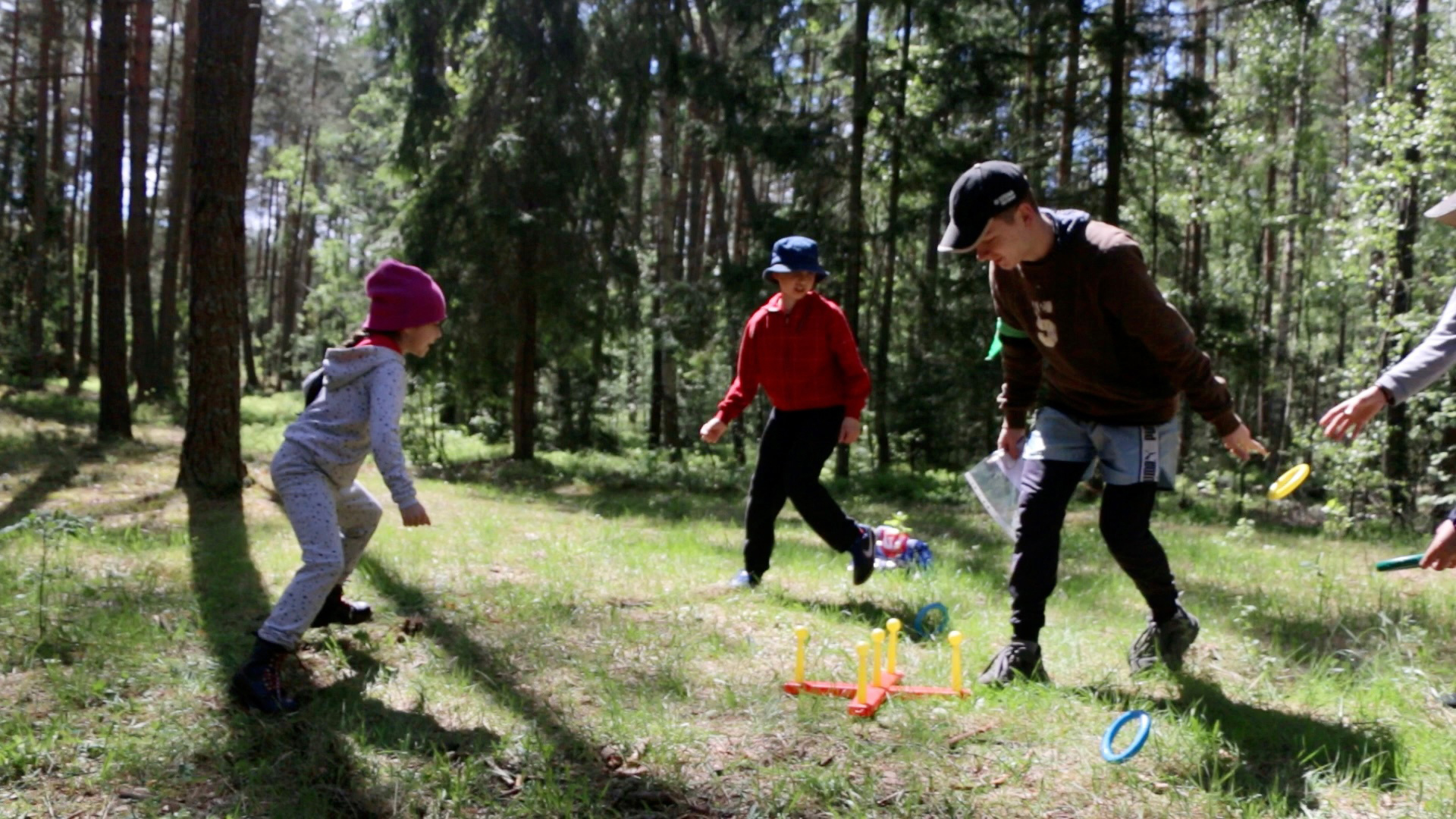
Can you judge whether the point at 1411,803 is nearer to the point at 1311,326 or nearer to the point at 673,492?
the point at 673,492

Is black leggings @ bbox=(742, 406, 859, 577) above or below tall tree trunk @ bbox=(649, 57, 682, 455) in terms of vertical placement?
below

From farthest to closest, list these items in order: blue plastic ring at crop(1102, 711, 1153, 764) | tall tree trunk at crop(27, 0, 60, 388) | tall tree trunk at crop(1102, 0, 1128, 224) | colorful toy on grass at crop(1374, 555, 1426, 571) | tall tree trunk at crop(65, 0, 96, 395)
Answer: tall tree trunk at crop(65, 0, 96, 395) < tall tree trunk at crop(27, 0, 60, 388) < tall tree trunk at crop(1102, 0, 1128, 224) < colorful toy on grass at crop(1374, 555, 1426, 571) < blue plastic ring at crop(1102, 711, 1153, 764)

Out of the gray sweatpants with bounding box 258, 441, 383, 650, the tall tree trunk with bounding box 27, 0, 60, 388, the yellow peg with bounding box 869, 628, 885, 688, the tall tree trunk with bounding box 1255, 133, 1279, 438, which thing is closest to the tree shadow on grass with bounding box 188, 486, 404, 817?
the gray sweatpants with bounding box 258, 441, 383, 650

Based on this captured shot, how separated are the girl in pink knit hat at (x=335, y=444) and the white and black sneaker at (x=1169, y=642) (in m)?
3.03

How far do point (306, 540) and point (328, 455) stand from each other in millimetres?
342

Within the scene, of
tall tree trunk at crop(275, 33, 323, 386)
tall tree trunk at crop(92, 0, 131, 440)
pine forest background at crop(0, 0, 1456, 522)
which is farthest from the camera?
tall tree trunk at crop(275, 33, 323, 386)

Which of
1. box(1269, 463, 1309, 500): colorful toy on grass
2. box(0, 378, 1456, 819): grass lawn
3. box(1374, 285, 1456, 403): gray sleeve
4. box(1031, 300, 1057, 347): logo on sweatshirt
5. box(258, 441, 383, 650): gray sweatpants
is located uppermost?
box(1031, 300, 1057, 347): logo on sweatshirt

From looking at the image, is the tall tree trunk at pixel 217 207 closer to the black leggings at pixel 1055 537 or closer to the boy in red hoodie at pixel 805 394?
the boy in red hoodie at pixel 805 394

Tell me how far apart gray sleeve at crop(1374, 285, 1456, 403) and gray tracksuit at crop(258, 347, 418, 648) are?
10.8 feet

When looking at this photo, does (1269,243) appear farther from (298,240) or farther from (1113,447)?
(298,240)

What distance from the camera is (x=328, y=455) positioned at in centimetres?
418

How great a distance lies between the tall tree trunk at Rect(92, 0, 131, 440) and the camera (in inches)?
545

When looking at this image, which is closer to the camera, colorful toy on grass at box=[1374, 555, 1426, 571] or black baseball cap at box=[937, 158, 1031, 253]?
colorful toy on grass at box=[1374, 555, 1426, 571]

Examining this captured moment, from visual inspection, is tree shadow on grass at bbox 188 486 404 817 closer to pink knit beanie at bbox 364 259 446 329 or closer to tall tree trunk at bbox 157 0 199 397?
pink knit beanie at bbox 364 259 446 329
